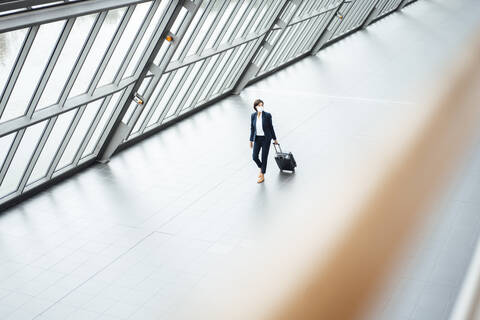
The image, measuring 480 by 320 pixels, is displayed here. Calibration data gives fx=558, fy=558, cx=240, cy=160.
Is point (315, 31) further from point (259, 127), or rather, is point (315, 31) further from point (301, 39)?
point (259, 127)

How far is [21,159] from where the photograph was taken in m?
11.5

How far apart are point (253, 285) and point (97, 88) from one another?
6.03 meters

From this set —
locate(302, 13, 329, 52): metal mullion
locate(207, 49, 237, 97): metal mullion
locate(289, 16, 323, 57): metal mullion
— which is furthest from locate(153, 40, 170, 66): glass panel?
locate(302, 13, 329, 52): metal mullion

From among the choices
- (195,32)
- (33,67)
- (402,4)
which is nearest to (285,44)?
(195,32)

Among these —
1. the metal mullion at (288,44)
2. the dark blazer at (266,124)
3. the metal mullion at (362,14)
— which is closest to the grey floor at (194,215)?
the dark blazer at (266,124)

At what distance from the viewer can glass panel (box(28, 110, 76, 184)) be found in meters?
12.1

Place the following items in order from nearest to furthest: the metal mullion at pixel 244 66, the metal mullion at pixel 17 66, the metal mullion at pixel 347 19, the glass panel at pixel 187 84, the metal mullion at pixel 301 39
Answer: the metal mullion at pixel 17 66 → the glass panel at pixel 187 84 → the metal mullion at pixel 244 66 → the metal mullion at pixel 301 39 → the metal mullion at pixel 347 19

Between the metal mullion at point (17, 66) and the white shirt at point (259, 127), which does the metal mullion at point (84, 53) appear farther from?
the white shirt at point (259, 127)

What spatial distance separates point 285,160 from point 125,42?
14.1 ft

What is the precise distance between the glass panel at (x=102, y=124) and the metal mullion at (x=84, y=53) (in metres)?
2.36

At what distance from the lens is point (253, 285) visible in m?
8.20

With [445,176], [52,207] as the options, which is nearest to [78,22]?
[52,207]

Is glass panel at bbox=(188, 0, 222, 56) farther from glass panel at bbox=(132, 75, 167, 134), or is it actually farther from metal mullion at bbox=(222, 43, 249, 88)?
metal mullion at bbox=(222, 43, 249, 88)

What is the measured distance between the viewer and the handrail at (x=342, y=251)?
758 cm
